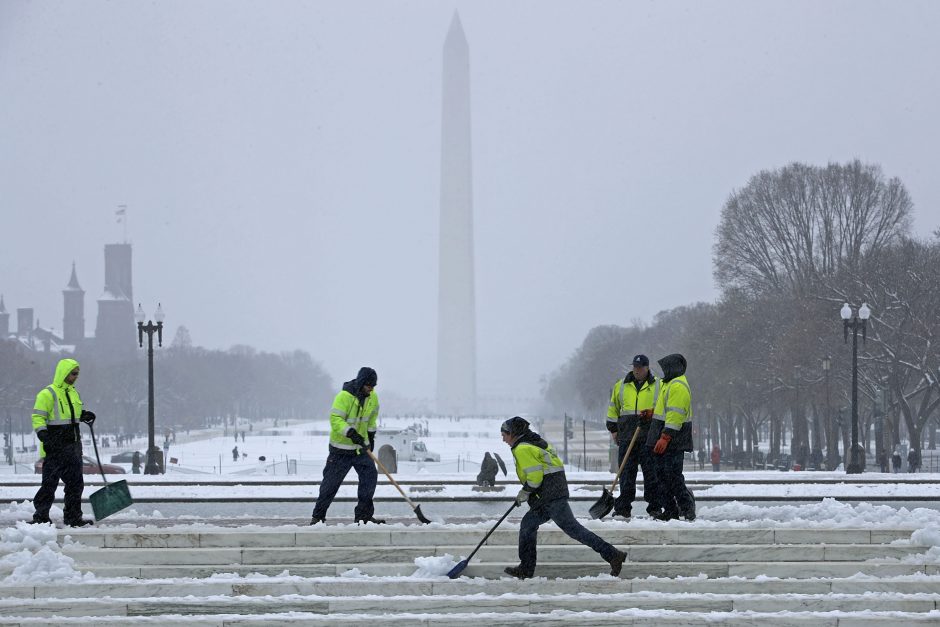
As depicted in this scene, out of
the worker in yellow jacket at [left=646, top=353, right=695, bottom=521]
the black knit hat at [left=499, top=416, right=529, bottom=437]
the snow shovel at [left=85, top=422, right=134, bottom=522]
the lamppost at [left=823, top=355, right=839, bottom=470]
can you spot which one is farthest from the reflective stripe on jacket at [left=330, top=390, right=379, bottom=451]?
the lamppost at [left=823, top=355, right=839, bottom=470]

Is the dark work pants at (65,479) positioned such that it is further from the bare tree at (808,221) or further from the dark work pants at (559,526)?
the bare tree at (808,221)

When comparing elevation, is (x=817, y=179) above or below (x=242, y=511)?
above

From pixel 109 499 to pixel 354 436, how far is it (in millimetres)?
2783

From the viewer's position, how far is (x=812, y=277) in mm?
55906

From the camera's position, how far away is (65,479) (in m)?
15.6

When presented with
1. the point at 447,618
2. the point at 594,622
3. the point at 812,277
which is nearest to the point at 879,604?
the point at 594,622

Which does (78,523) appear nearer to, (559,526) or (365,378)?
(365,378)

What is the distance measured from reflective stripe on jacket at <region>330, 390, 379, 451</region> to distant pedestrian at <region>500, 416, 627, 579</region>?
3236 millimetres

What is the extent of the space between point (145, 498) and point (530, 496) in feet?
31.2

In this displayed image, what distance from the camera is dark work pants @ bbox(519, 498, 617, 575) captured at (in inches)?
494

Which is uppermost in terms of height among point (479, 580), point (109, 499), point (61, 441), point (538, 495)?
point (61, 441)

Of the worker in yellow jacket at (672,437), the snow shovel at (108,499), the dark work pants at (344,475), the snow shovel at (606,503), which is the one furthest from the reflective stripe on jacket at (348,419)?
the worker in yellow jacket at (672,437)

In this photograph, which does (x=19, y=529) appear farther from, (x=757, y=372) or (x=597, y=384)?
(x=597, y=384)

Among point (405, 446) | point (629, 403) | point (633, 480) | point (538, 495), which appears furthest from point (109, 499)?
point (405, 446)
